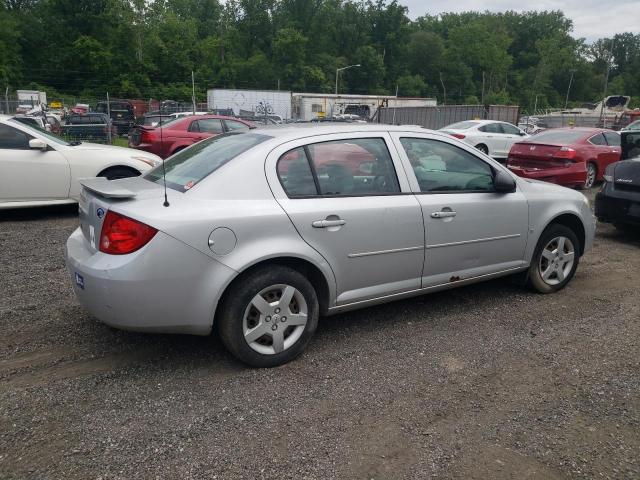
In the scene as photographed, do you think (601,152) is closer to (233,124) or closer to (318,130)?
(233,124)

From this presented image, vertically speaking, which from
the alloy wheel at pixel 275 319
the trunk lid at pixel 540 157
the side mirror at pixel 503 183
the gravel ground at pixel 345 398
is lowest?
the gravel ground at pixel 345 398

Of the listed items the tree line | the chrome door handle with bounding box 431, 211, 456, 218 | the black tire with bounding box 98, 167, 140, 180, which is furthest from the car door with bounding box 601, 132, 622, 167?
the tree line

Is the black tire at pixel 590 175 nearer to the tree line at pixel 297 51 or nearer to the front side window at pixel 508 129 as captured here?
the front side window at pixel 508 129

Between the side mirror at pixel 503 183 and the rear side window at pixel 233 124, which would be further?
the rear side window at pixel 233 124

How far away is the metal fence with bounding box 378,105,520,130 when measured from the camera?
86.9 feet

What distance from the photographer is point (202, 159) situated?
389cm

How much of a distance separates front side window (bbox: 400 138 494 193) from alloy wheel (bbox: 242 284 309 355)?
1351 mm

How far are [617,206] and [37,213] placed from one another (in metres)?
8.20

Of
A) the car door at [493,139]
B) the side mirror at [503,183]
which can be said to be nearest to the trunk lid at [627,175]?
the side mirror at [503,183]

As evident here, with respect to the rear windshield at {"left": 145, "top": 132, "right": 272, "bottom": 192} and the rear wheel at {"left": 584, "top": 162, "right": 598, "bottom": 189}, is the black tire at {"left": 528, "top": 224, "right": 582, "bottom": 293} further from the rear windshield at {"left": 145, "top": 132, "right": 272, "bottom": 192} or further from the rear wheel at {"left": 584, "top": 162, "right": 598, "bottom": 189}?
the rear wheel at {"left": 584, "top": 162, "right": 598, "bottom": 189}

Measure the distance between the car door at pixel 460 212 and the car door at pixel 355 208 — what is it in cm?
13

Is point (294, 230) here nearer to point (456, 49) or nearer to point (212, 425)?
point (212, 425)

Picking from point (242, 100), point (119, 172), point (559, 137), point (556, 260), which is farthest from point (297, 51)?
point (556, 260)

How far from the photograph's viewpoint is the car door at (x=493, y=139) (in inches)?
664
